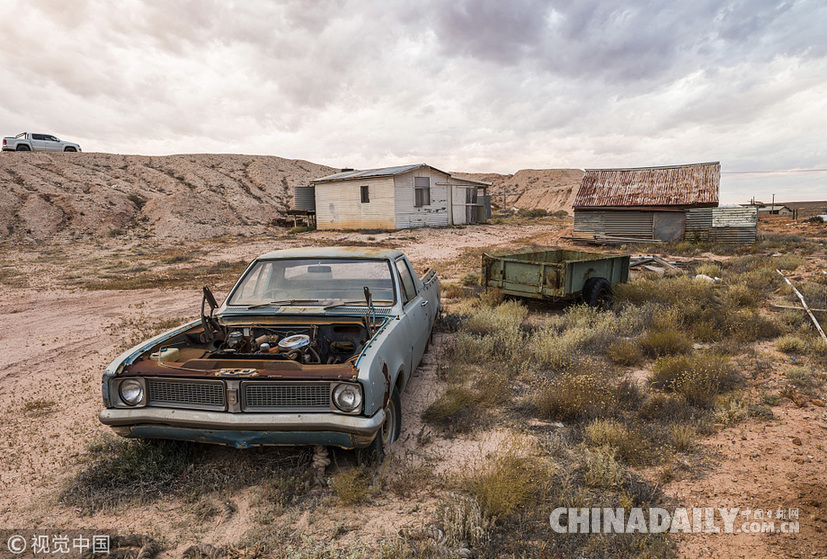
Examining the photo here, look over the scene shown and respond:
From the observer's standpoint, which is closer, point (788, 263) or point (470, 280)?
point (470, 280)

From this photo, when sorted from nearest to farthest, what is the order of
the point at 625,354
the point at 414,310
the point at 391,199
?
1. the point at 414,310
2. the point at 625,354
3. the point at 391,199

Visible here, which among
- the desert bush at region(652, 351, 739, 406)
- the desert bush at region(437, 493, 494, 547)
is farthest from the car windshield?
the desert bush at region(652, 351, 739, 406)

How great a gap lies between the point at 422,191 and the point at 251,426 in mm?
28156

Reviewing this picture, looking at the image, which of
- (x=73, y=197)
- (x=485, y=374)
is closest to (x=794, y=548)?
(x=485, y=374)

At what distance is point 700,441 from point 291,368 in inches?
145

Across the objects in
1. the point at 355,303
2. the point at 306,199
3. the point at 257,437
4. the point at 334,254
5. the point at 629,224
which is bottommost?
the point at 257,437

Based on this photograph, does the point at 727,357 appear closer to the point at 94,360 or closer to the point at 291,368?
the point at 291,368

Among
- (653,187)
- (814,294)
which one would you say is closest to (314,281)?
(814,294)

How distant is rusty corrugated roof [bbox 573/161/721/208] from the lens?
2125 cm

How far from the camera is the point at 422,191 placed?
30422mm

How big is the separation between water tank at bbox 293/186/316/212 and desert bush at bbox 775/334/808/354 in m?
30.5

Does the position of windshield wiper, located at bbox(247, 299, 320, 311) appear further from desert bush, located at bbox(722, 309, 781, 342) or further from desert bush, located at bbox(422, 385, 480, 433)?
desert bush, located at bbox(722, 309, 781, 342)

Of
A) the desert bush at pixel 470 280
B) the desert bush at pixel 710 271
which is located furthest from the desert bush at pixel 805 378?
the desert bush at pixel 710 271

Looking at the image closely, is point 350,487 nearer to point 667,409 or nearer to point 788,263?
point 667,409
